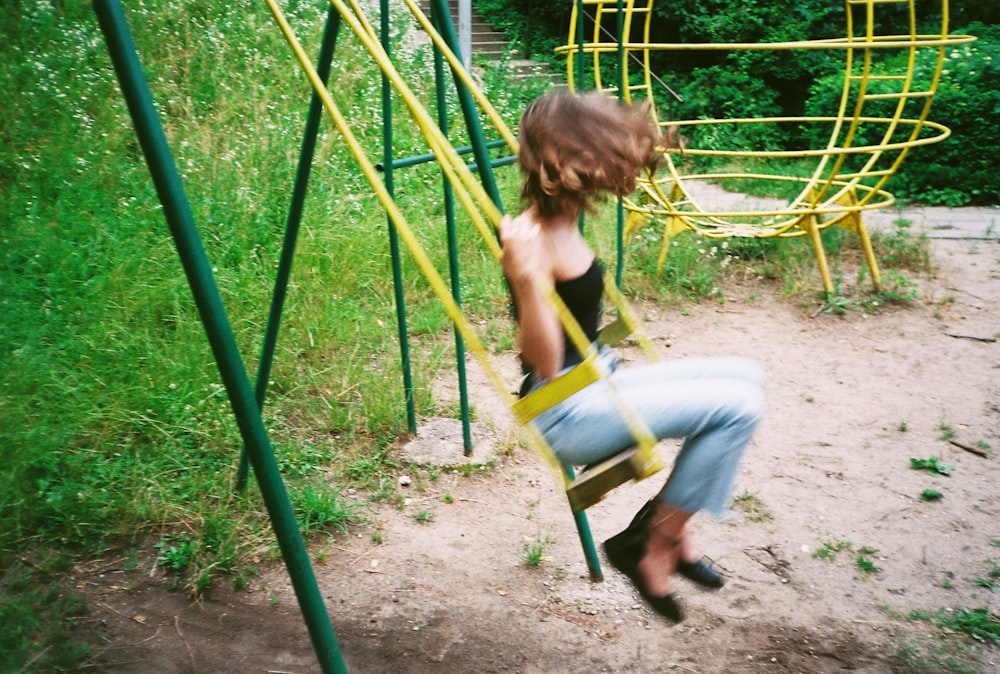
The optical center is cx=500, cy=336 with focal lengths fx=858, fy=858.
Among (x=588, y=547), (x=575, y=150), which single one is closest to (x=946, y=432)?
(x=588, y=547)

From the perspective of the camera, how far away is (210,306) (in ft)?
5.44

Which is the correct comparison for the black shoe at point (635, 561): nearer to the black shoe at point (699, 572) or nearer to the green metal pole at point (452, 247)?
the black shoe at point (699, 572)

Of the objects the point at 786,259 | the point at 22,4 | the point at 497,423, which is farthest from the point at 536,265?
the point at 22,4

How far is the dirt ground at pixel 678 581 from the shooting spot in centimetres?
236

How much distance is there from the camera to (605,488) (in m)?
1.66

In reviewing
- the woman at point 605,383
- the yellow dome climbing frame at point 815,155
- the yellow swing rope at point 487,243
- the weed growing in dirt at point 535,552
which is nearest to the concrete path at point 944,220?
the yellow dome climbing frame at point 815,155

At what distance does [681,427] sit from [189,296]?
2785 mm

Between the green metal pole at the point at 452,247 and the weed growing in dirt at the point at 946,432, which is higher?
the green metal pole at the point at 452,247

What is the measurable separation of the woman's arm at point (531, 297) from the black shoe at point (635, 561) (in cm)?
45

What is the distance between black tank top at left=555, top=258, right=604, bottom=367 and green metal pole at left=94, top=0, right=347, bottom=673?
66 centimetres

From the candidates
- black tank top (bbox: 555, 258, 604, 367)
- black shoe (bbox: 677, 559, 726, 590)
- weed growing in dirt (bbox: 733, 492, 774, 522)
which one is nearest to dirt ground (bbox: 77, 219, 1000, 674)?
weed growing in dirt (bbox: 733, 492, 774, 522)

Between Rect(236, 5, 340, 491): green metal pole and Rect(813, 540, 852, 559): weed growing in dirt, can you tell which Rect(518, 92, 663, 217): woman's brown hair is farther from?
Rect(813, 540, 852, 559): weed growing in dirt

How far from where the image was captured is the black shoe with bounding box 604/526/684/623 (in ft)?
6.17

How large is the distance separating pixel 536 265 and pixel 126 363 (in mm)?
2281
